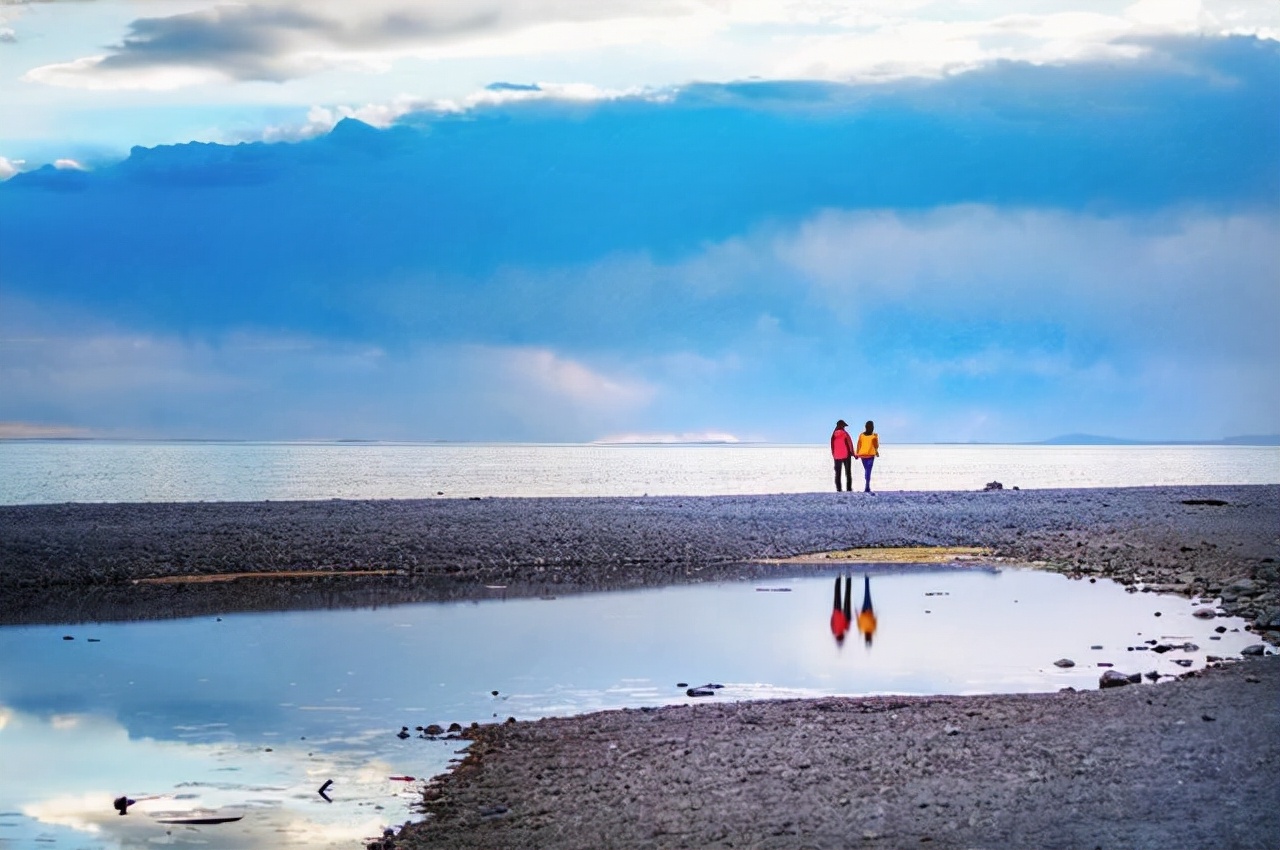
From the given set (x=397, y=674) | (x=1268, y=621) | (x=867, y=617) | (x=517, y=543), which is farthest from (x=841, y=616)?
(x=517, y=543)

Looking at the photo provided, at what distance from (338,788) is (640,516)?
25.4 meters

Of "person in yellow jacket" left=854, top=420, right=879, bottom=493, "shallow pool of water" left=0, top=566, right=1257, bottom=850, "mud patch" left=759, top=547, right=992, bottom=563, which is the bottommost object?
"shallow pool of water" left=0, top=566, right=1257, bottom=850

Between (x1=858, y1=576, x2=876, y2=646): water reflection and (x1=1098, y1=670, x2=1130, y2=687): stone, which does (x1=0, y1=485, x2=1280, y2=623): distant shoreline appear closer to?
(x1=858, y1=576, x2=876, y2=646): water reflection

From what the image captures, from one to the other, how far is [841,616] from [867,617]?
1.39 ft

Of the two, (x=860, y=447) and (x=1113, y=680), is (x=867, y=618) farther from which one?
(x=860, y=447)

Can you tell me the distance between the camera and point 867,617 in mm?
21047

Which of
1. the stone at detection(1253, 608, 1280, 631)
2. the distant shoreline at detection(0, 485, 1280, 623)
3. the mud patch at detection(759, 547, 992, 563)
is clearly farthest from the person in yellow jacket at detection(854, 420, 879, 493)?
the stone at detection(1253, 608, 1280, 631)

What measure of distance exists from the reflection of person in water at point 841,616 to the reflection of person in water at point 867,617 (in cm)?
14

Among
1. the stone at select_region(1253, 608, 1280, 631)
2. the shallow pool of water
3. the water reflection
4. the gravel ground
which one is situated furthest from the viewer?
the water reflection

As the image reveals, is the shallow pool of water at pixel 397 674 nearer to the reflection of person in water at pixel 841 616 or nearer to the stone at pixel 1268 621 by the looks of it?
the reflection of person in water at pixel 841 616

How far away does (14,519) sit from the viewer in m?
34.2

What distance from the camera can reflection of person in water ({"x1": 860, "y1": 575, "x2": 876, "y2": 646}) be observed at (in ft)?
63.3

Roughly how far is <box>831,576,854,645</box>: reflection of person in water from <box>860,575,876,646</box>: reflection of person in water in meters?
0.14

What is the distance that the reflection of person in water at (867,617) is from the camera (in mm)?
19297
